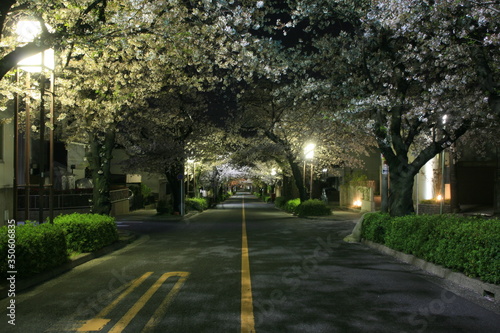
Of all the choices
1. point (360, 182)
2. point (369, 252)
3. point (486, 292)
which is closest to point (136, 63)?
point (369, 252)

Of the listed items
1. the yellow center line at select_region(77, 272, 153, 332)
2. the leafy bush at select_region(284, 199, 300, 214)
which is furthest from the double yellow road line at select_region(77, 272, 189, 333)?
the leafy bush at select_region(284, 199, 300, 214)

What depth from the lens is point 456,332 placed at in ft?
17.1

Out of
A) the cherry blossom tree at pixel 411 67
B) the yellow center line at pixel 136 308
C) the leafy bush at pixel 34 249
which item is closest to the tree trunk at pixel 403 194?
the cherry blossom tree at pixel 411 67

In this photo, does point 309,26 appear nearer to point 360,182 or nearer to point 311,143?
point 311,143

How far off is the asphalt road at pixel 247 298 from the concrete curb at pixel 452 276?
0.26 m

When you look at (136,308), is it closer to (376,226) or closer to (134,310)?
(134,310)

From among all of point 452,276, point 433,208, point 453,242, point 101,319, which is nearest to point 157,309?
point 101,319

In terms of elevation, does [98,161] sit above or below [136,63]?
below

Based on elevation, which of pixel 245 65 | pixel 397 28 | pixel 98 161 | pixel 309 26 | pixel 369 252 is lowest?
pixel 369 252

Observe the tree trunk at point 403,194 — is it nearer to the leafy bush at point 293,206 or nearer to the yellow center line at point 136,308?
the yellow center line at point 136,308

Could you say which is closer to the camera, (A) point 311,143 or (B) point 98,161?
(B) point 98,161

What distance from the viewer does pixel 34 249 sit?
8.40 m

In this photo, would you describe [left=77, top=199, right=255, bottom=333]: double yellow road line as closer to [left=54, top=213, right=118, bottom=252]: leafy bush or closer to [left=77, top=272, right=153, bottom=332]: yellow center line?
[left=77, top=272, right=153, bottom=332]: yellow center line

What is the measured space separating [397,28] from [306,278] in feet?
26.6
